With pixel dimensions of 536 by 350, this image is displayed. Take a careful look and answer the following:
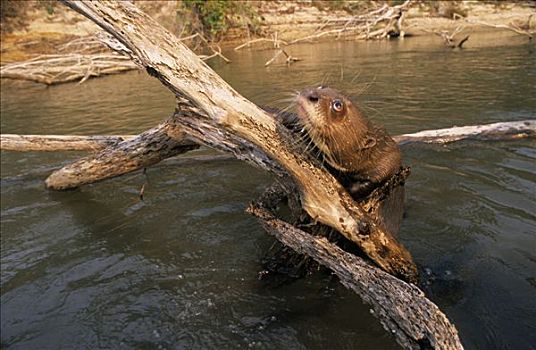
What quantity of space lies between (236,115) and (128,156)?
2.83m

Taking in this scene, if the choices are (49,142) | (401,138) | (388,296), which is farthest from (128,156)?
(401,138)

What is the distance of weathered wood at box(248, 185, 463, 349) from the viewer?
2.30m

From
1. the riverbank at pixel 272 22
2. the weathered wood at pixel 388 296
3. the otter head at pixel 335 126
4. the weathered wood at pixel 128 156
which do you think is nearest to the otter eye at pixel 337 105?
the otter head at pixel 335 126

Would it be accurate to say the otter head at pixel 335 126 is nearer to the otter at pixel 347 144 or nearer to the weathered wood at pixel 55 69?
the otter at pixel 347 144

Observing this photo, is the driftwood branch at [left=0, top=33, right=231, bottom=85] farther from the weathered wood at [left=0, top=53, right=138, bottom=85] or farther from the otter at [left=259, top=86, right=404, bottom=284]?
the otter at [left=259, top=86, right=404, bottom=284]

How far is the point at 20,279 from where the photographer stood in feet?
13.9

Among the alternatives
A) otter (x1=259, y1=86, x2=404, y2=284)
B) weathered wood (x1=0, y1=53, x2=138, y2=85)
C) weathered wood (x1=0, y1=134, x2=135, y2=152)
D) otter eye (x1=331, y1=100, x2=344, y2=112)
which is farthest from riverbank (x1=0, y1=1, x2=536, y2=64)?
otter eye (x1=331, y1=100, x2=344, y2=112)

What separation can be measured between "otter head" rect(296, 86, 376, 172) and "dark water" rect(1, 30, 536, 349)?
0.32m

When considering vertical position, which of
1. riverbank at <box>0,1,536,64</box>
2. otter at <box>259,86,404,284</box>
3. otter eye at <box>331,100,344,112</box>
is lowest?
riverbank at <box>0,1,536,64</box>

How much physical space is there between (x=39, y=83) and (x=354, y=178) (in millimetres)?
15947

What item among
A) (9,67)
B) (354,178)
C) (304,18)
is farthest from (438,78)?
(304,18)

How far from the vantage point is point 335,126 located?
292 cm

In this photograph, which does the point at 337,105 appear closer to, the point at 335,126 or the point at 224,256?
the point at 335,126

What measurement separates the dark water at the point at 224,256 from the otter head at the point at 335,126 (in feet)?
1.05
